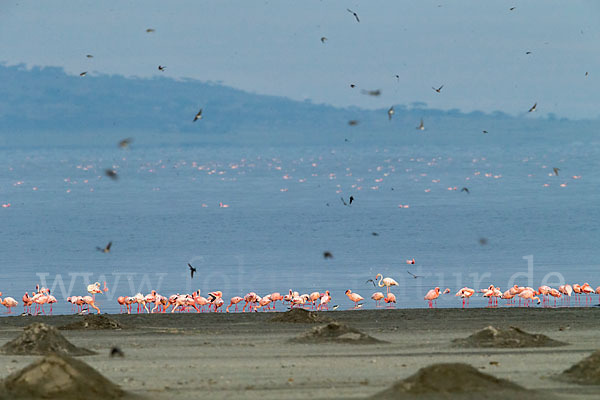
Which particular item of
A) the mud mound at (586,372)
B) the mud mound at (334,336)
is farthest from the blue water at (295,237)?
the mud mound at (586,372)

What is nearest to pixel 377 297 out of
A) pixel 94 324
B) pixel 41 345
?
pixel 94 324

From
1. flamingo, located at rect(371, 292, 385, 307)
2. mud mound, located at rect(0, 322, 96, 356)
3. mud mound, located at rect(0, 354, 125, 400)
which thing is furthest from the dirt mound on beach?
flamingo, located at rect(371, 292, 385, 307)

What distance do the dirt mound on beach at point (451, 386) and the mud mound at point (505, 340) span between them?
5871 mm

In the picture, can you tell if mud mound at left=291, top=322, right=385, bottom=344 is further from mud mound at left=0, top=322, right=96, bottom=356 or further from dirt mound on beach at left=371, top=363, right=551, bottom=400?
dirt mound on beach at left=371, top=363, right=551, bottom=400

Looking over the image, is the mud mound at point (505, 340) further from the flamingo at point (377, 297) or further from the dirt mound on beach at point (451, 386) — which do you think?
the flamingo at point (377, 297)

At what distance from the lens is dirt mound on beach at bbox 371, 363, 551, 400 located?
16.7 m

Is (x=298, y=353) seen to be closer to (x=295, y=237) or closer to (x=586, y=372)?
(x=586, y=372)

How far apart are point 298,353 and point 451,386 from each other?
21.1ft

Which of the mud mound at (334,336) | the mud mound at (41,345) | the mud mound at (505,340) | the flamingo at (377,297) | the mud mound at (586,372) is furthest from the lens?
the flamingo at (377,297)

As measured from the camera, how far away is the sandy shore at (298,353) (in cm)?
1858

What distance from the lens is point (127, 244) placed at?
86188mm

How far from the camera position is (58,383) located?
54.9ft

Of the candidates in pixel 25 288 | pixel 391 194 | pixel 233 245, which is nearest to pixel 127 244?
pixel 233 245

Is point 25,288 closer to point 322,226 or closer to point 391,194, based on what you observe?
point 322,226
